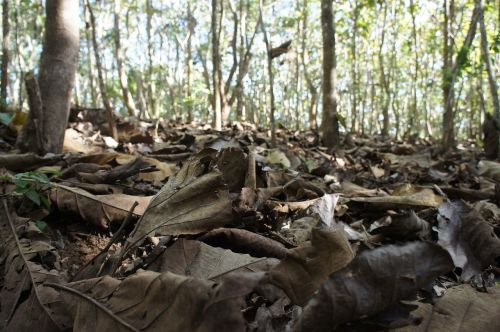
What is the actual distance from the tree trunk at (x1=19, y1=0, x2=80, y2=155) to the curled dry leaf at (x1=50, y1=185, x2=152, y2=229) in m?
1.13

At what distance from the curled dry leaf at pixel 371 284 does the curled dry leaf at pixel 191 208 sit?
2.04 ft

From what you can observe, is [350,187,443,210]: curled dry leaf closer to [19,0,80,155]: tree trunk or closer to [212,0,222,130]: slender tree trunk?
[19,0,80,155]: tree trunk

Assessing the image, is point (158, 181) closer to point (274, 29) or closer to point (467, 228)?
point (467, 228)

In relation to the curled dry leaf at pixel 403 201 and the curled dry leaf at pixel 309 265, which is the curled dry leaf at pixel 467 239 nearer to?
the curled dry leaf at pixel 403 201

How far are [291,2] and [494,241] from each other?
1992 centimetres

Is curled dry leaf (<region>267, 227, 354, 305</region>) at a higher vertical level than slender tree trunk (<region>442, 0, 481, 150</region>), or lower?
lower

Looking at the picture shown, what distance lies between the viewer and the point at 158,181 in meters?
2.29

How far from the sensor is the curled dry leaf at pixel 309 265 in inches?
35.9

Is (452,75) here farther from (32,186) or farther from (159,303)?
(159,303)

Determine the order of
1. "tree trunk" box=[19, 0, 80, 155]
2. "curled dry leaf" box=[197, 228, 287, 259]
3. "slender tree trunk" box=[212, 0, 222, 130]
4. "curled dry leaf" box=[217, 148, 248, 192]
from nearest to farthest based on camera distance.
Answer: "curled dry leaf" box=[197, 228, 287, 259] < "curled dry leaf" box=[217, 148, 248, 192] < "tree trunk" box=[19, 0, 80, 155] < "slender tree trunk" box=[212, 0, 222, 130]

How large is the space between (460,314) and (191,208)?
769 mm

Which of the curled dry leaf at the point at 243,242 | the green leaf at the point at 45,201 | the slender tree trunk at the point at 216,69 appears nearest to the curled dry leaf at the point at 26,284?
the green leaf at the point at 45,201

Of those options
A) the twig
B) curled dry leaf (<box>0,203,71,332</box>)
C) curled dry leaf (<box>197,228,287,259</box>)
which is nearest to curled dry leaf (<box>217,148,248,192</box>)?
curled dry leaf (<box>197,228,287,259</box>)

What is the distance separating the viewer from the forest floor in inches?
30.3
